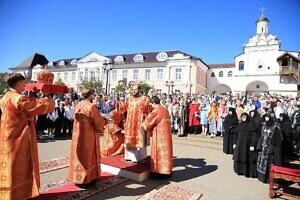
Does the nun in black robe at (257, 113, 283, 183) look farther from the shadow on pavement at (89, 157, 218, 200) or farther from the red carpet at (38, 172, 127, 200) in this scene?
the red carpet at (38, 172, 127, 200)

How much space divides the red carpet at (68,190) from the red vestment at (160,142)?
0.89m

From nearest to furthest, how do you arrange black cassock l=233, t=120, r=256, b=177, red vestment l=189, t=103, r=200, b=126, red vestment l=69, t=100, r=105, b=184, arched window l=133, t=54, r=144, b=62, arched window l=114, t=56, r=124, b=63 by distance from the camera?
red vestment l=69, t=100, r=105, b=184 < black cassock l=233, t=120, r=256, b=177 < red vestment l=189, t=103, r=200, b=126 < arched window l=133, t=54, r=144, b=62 < arched window l=114, t=56, r=124, b=63

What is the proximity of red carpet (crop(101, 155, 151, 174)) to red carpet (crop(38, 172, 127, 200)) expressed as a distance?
491mm

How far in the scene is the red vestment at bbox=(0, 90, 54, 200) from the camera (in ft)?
12.8

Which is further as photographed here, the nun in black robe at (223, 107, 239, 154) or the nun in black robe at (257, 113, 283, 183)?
the nun in black robe at (223, 107, 239, 154)

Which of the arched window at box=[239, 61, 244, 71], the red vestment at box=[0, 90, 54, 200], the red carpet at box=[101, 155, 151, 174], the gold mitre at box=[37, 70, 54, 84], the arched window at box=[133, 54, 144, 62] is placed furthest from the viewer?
the arched window at box=[133, 54, 144, 62]

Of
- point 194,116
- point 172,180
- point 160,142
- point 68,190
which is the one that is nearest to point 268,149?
point 172,180

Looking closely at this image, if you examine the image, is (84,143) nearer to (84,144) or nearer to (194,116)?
(84,144)

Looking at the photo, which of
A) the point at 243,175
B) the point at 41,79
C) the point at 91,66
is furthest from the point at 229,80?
the point at 41,79

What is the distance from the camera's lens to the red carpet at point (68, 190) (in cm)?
473

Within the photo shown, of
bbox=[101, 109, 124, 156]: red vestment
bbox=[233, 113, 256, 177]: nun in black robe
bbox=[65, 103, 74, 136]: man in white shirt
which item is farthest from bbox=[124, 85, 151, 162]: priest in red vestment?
bbox=[65, 103, 74, 136]: man in white shirt

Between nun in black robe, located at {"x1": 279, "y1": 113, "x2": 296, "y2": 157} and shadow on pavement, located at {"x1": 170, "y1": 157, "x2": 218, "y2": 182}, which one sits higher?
nun in black robe, located at {"x1": 279, "y1": 113, "x2": 296, "y2": 157}

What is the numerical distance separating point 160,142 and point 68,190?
215 centimetres

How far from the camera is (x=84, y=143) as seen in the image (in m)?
5.11
